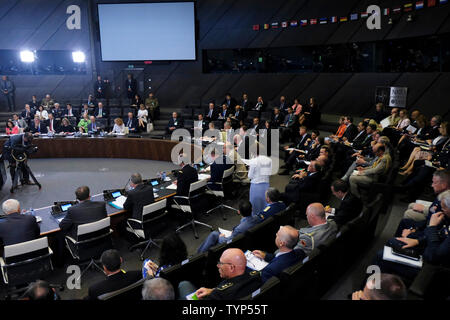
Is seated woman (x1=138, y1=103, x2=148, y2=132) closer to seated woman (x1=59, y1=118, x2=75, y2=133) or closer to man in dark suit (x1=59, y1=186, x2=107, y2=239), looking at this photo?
seated woman (x1=59, y1=118, x2=75, y2=133)

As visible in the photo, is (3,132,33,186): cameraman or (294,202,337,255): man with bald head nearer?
(294,202,337,255): man with bald head

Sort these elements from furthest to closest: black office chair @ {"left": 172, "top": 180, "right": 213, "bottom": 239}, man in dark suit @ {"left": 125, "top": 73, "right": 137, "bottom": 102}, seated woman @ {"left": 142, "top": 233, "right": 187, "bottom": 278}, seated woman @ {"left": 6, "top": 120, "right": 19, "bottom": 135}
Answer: man in dark suit @ {"left": 125, "top": 73, "right": 137, "bottom": 102}
seated woman @ {"left": 6, "top": 120, "right": 19, "bottom": 135}
black office chair @ {"left": 172, "top": 180, "right": 213, "bottom": 239}
seated woman @ {"left": 142, "top": 233, "right": 187, "bottom": 278}

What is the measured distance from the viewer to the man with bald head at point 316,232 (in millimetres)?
3846

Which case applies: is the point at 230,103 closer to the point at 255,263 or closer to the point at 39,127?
the point at 39,127

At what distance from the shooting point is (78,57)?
1523 centimetres

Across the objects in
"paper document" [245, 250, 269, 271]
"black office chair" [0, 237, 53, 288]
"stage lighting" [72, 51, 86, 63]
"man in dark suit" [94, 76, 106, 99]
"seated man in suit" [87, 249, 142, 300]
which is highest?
"stage lighting" [72, 51, 86, 63]

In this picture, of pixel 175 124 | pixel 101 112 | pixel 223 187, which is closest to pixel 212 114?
pixel 175 124

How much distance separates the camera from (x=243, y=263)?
3049mm

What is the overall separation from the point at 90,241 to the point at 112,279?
5.17 feet

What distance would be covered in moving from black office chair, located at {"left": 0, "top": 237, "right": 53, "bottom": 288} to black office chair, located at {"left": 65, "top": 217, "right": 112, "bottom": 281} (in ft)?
1.25

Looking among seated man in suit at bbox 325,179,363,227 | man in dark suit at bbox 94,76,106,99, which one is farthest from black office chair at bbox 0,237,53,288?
man in dark suit at bbox 94,76,106,99

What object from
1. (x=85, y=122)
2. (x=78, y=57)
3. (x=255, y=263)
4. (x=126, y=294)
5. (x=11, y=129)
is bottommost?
(x=255, y=263)

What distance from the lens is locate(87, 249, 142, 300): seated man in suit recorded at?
10.2 feet

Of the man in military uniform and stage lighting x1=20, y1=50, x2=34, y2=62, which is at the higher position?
stage lighting x1=20, y1=50, x2=34, y2=62
